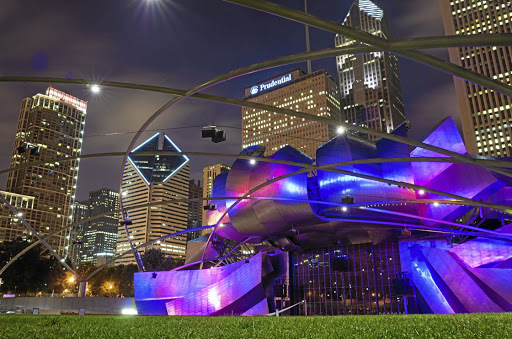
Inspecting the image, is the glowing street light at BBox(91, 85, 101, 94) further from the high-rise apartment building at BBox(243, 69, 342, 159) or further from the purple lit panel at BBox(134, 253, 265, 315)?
the high-rise apartment building at BBox(243, 69, 342, 159)

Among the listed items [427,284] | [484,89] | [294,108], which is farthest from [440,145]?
[294,108]

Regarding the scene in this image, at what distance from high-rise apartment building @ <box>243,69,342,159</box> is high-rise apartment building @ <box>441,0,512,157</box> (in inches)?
2055

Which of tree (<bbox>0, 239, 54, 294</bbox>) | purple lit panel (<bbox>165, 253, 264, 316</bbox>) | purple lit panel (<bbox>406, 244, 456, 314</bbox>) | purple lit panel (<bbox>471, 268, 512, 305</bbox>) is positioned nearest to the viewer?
purple lit panel (<bbox>471, 268, 512, 305</bbox>)

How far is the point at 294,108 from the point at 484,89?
263 ft

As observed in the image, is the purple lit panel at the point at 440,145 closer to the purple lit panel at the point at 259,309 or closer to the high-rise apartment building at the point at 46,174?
the purple lit panel at the point at 259,309

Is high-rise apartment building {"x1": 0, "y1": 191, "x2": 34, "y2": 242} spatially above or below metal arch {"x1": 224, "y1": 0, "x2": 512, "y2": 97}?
above

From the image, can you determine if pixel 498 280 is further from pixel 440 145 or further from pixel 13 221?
pixel 13 221

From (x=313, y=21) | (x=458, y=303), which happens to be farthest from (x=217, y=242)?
(x=313, y=21)

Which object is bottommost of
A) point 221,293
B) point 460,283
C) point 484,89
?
point 221,293

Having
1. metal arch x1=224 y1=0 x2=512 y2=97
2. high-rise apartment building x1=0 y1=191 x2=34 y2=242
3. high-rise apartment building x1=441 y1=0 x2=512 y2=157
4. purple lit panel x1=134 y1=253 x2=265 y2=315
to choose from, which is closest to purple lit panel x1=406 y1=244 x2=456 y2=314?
purple lit panel x1=134 y1=253 x2=265 y2=315

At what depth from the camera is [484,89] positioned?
4685 inches

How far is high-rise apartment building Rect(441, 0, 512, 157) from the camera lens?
115812 millimetres

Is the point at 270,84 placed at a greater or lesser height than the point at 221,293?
greater

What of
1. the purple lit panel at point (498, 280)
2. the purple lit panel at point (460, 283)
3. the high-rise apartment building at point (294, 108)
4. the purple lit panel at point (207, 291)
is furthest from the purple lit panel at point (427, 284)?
the high-rise apartment building at point (294, 108)
